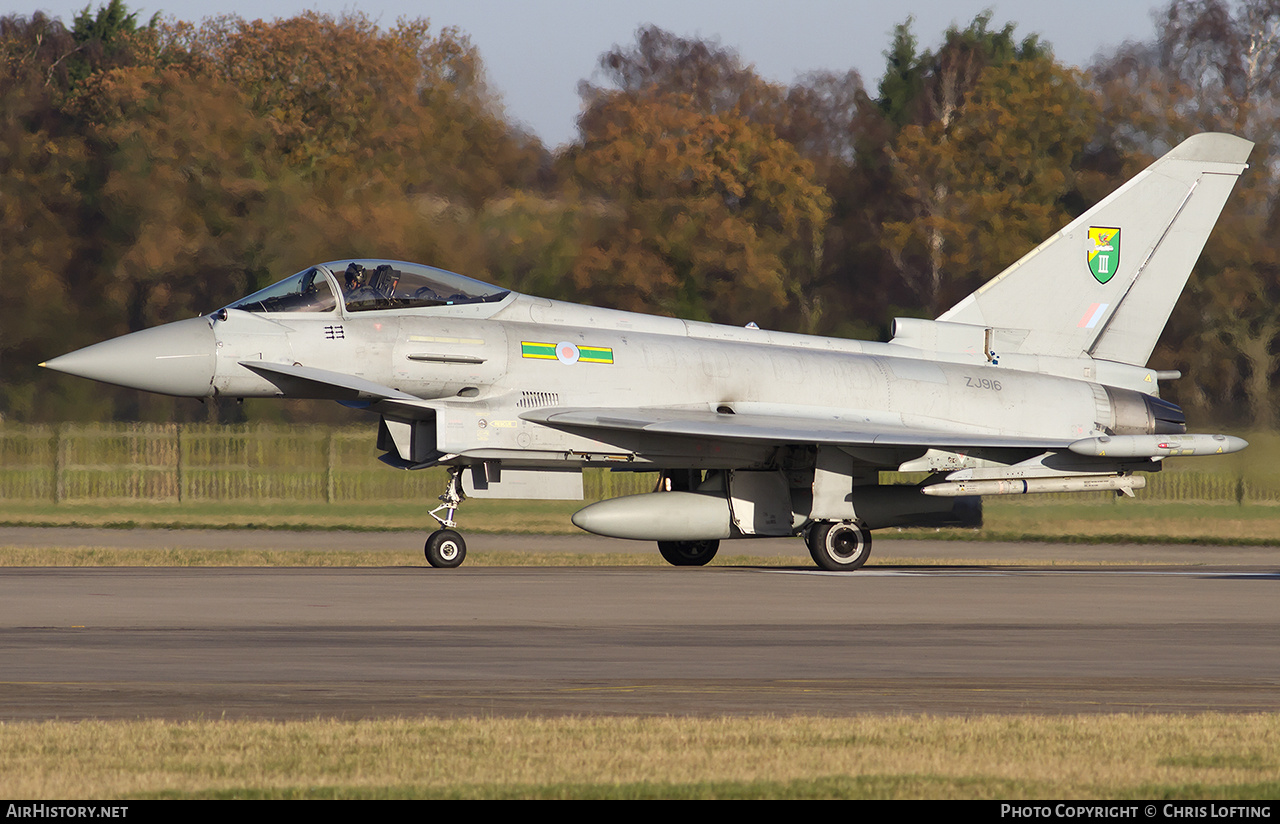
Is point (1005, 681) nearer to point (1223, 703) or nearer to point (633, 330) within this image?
point (1223, 703)

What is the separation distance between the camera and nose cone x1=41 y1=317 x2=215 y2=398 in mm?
16484

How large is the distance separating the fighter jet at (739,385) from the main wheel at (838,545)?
0.07 feet

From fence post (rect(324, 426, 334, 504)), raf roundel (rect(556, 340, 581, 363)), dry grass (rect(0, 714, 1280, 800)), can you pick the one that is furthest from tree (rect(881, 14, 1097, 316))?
dry grass (rect(0, 714, 1280, 800))

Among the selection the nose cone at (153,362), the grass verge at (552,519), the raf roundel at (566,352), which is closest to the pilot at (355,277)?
the nose cone at (153,362)

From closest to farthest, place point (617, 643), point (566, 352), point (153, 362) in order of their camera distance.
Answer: point (617, 643) → point (153, 362) → point (566, 352)

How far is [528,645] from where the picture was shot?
33.9 ft

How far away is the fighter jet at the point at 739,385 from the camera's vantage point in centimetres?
1695

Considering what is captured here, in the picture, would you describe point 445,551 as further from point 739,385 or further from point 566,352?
point 739,385

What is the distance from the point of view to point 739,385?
60.3ft

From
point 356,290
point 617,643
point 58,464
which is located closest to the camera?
point 617,643

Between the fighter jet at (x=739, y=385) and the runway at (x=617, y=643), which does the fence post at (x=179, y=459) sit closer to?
the fighter jet at (x=739, y=385)

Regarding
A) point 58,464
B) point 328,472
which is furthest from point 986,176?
point 58,464

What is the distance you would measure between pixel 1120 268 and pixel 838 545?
5653 mm
